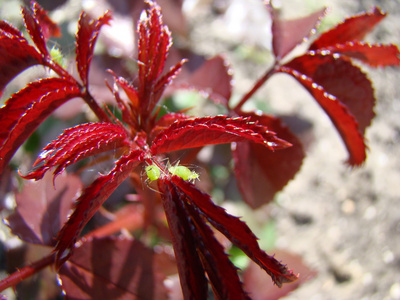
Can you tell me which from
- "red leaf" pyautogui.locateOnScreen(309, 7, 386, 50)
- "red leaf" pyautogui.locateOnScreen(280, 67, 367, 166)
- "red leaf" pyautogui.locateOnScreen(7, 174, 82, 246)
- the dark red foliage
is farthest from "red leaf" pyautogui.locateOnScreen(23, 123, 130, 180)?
"red leaf" pyautogui.locateOnScreen(309, 7, 386, 50)

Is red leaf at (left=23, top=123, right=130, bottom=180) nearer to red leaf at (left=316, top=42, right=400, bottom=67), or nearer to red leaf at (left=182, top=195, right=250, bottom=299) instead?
red leaf at (left=182, top=195, right=250, bottom=299)

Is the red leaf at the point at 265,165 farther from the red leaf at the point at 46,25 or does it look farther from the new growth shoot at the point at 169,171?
the red leaf at the point at 46,25

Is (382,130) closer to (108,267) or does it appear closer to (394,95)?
(394,95)

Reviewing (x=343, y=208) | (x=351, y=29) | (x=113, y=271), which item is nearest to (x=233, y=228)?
(x=113, y=271)

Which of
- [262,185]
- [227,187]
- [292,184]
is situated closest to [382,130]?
[292,184]

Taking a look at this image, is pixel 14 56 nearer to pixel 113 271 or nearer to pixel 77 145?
pixel 77 145

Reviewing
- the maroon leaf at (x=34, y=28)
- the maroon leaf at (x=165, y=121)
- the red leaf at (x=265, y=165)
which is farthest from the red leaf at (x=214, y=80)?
the maroon leaf at (x=34, y=28)

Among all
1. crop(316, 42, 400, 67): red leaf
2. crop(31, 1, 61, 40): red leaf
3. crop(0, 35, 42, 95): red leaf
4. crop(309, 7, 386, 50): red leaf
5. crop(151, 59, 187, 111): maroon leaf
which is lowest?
crop(0, 35, 42, 95): red leaf
